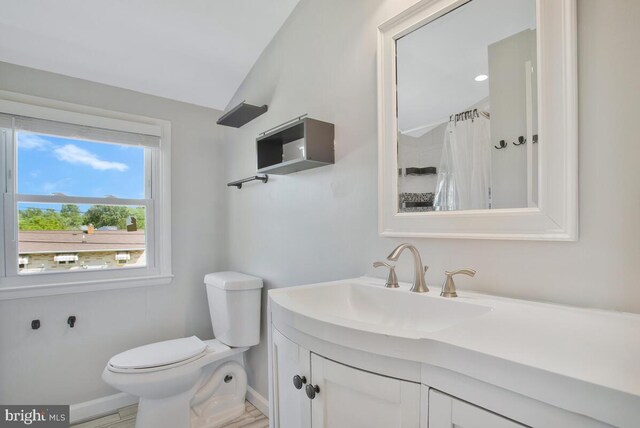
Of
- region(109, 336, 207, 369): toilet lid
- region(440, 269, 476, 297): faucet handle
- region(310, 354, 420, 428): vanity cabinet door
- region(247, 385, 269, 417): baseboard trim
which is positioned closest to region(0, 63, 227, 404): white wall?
region(109, 336, 207, 369): toilet lid

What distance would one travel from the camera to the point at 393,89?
1.30 meters

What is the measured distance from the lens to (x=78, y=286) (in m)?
2.04

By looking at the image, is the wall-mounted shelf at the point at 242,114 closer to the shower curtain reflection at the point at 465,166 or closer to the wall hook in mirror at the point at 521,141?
the shower curtain reflection at the point at 465,166

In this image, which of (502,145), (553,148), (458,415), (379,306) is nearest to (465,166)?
(502,145)

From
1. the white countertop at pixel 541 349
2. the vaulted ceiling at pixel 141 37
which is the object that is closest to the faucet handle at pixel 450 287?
the white countertop at pixel 541 349

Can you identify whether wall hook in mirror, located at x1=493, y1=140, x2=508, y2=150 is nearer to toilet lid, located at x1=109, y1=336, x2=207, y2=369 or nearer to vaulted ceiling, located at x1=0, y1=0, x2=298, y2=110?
vaulted ceiling, located at x1=0, y1=0, x2=298, y2=110

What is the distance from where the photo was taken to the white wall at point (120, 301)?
1.89m

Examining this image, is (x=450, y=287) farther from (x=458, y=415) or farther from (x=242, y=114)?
(x=242, y=114)

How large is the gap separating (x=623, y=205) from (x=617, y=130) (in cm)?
18

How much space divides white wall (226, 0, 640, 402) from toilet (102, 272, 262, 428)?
5.3 inches

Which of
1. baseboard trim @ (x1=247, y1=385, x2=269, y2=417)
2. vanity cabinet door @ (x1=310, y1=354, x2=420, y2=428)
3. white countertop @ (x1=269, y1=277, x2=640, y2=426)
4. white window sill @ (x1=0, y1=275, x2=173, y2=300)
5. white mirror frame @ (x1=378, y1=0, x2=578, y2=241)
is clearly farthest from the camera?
baseboard trim @ (x1=247, y1=385, x2=269, y2=417)

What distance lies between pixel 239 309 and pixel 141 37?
1733 mm

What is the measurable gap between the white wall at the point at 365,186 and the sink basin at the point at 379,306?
14 cm

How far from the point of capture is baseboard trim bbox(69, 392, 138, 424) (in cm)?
201
